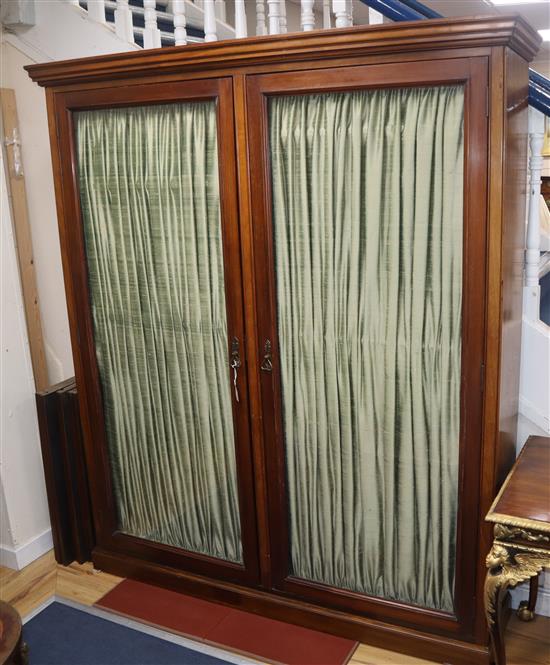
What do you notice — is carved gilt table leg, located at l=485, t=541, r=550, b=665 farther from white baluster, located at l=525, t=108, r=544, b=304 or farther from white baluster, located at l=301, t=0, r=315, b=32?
white baluster, located at l=301, t=0, r=315, b=32

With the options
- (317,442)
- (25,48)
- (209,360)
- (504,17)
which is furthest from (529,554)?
(25,48)

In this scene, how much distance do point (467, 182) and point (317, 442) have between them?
0.98m

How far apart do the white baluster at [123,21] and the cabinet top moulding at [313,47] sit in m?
0.43

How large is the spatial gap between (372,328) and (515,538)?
735mm

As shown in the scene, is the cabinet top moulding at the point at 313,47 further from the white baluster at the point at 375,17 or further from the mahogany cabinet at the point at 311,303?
the white baluster at the point at 375,17

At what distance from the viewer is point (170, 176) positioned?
94.5 inches

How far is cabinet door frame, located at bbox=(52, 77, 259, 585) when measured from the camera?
2.28 metres

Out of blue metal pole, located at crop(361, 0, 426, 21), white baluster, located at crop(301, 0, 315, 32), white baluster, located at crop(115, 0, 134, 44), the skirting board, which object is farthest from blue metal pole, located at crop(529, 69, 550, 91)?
the skirting board

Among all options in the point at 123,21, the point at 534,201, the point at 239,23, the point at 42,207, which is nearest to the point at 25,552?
the point at 42,207

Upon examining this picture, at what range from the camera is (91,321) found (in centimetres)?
272

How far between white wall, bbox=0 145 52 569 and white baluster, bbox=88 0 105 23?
673 mm

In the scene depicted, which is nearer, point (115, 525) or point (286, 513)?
point (286, 513)

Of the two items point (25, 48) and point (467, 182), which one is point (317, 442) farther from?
point (25, 48)

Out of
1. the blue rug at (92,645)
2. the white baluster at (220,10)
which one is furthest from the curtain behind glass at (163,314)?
the white baluster at (220,10)
